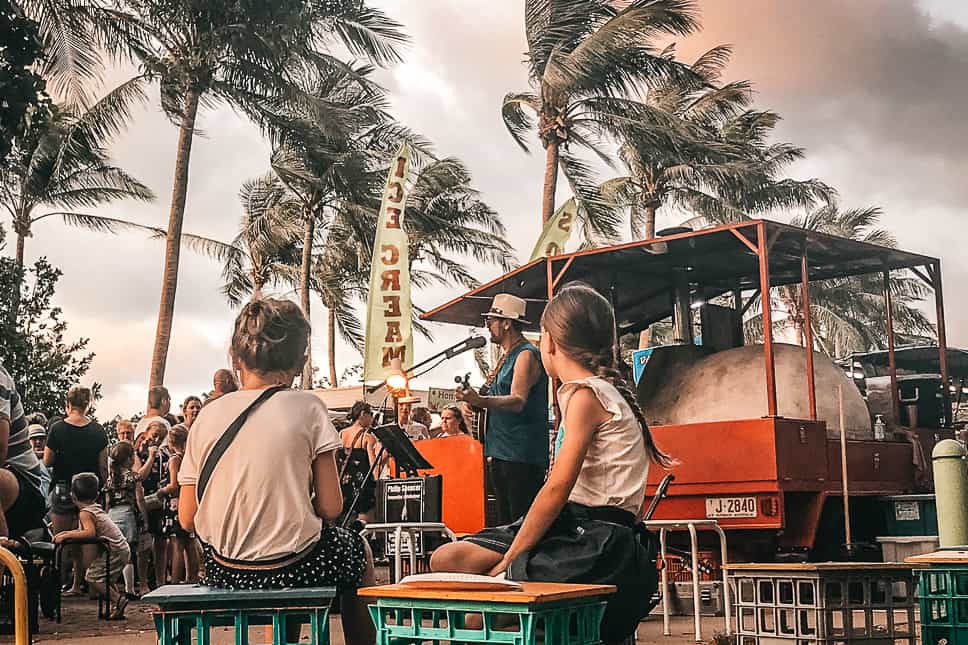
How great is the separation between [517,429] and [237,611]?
11.3 ft

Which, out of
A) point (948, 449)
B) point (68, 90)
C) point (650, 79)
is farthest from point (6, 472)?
point (650, 79)

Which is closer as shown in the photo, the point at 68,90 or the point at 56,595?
the point at 56,595

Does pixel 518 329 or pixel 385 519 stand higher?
pixel 518 329

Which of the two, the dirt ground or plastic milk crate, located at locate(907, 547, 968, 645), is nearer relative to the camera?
plastic milk crate, located at locate(907, 547, 968, 645)

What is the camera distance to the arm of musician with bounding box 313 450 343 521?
3.99 meters

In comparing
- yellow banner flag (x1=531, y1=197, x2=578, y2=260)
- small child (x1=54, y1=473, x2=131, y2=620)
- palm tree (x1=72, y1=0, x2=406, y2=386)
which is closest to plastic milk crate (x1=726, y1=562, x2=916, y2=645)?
small child (x1=54, y1=473, x2=131, y2=620)

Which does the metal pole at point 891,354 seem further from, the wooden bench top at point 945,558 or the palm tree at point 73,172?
the palm tree at point 73,172

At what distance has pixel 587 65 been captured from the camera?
23797 mm

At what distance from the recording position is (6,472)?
18.2 ft

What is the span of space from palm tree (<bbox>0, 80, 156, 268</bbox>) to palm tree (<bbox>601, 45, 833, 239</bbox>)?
11.1 m

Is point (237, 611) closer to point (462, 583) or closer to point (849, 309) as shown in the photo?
point (462, 583)

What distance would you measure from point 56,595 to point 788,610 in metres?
5.82

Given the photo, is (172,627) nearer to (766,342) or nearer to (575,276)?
(766,342)

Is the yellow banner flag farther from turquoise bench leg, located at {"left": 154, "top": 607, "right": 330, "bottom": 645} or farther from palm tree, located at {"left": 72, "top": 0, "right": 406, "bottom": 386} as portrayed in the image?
turquoise bench leg, located at {"left": 154, "top": 607, "right": 330, "bottom": 645}
